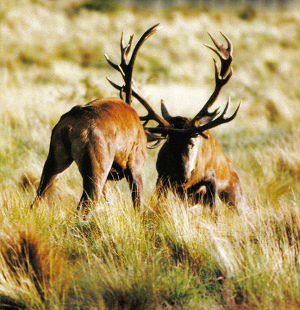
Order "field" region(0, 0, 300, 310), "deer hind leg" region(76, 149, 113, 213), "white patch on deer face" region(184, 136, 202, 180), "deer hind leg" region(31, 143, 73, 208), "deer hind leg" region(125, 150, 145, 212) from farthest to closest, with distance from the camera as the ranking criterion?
"white patch on deer face" region(184, 136, 202, 180) → "deer hind leg" region(125, 150, 145, 212) → "deer hind leg" region(31, 143, 73, 208) → "deer hind leg" region(76, 149, 113, 213) → "field" region(0, 0, 300, 310)

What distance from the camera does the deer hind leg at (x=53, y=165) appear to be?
360 centimetres

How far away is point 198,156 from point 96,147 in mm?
1904

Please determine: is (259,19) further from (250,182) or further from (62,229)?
(62,229)

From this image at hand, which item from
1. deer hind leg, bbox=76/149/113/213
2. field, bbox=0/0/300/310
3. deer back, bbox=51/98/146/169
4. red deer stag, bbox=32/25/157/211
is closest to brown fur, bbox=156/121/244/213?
field, bbox=0/0/300/310

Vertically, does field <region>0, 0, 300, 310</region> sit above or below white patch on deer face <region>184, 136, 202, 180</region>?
below

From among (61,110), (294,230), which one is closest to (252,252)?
(294,230)

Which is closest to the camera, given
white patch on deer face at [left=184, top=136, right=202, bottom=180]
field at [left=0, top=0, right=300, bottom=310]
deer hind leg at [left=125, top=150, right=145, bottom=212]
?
field at [left=0, top=0, right=300, bottom=310]

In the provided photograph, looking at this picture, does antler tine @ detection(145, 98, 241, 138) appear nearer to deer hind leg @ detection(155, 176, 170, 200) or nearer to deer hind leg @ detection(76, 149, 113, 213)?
deer hind leg @ detection(155, 176, 170, 200)

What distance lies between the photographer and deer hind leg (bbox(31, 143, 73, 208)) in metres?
3.60

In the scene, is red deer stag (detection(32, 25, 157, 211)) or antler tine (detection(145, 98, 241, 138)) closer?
red deer stag (detection(32, 25, 157, 211))

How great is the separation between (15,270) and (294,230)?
2457mm

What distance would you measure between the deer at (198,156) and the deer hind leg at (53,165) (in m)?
1.23

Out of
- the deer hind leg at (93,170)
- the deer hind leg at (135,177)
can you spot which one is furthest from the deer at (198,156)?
the deer hind leg at (93,170)

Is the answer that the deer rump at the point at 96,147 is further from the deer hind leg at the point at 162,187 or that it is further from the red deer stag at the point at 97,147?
the deer hind leg at the point at 162,187
